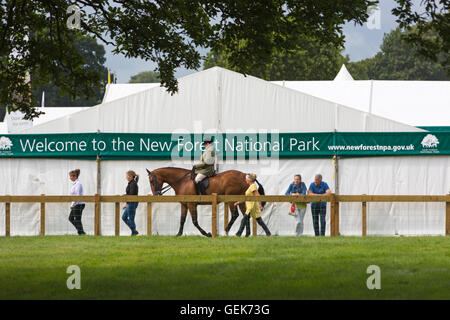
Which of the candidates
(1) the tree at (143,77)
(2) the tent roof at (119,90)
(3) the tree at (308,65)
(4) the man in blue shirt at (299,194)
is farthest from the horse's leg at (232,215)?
(1) the tree at (143,77)

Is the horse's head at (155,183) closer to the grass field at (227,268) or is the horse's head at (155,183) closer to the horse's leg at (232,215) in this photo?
the horse's leg at (232,215)

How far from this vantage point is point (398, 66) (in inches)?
3499

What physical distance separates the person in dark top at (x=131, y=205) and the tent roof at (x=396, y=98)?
1047 centimetres

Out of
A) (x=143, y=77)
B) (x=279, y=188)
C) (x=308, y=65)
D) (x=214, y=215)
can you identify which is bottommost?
(x=214, y=215)

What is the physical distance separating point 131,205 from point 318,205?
15.0 ft

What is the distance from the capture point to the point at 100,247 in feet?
50.0

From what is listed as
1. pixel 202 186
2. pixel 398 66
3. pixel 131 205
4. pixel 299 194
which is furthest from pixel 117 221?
pixel 398 66

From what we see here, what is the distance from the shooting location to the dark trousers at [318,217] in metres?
19.0

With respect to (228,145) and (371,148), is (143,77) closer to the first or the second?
(228,145)

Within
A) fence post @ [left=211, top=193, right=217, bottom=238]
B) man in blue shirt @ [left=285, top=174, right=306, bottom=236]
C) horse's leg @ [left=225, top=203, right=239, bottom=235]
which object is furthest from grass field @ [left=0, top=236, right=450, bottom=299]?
man in blue shirt @ [left=285, top=174, right=306, bottom=236]

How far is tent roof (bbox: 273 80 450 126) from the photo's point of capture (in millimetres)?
27031
